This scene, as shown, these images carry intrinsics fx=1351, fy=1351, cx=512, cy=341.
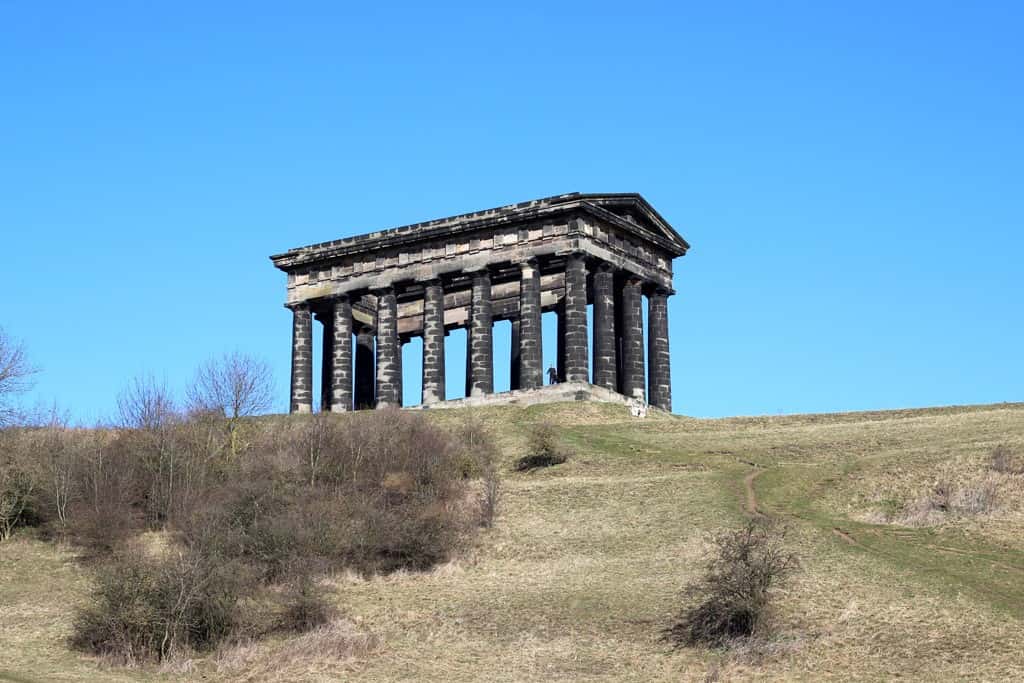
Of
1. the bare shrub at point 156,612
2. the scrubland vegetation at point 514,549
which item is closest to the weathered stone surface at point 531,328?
the scrubland vegetation at point 514,549

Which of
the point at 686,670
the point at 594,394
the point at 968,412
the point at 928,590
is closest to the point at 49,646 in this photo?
the point at 686,670

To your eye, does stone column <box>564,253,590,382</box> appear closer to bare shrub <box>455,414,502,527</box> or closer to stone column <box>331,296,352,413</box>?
bare shrub <box>455,414,502,527</box>

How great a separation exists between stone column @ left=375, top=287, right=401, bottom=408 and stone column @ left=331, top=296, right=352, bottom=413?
267 cm

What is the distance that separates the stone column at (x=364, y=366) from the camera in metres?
88.7

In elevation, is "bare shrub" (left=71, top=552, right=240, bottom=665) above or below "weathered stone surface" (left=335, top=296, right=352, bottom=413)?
below

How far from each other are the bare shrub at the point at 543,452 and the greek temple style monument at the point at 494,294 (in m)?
12.1

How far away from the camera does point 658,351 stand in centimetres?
8156

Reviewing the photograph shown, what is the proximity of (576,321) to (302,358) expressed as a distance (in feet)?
65.3

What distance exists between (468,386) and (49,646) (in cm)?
4584

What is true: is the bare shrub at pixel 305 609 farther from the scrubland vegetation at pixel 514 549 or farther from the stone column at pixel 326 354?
the stone column at pixel 326 354

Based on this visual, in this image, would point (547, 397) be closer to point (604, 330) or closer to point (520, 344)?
point (604, 330)

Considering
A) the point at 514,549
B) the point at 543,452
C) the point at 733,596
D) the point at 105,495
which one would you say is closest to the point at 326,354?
the point at 543,452

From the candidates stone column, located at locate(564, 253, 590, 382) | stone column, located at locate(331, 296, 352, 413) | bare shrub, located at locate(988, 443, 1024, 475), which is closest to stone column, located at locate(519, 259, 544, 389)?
stone column, located at locate(564, 253, 590, 382)

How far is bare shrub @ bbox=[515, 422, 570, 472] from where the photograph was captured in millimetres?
61312
